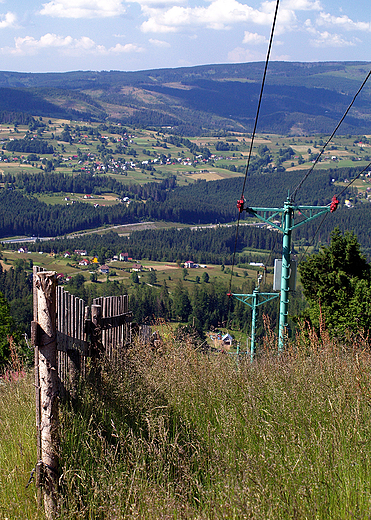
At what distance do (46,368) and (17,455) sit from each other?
59 centimetres

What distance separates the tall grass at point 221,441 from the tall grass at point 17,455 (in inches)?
8.1

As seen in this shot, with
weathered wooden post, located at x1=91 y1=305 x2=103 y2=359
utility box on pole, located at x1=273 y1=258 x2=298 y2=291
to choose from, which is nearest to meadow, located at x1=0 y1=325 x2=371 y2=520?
weathered wooden post, located at x1=91 y1=305 x2=103 y2=359

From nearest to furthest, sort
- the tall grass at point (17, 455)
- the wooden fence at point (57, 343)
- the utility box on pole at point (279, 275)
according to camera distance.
Result: the tall grass at point (17, 455), the wooden fence at point (57, 343), the utility box on pole at point (279, 275)

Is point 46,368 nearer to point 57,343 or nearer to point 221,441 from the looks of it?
point 57,343

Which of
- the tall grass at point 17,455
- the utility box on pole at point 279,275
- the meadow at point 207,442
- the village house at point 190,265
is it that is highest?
the meadow at point 207,442

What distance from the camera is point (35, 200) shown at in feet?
547

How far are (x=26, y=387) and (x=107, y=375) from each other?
26.6 inches

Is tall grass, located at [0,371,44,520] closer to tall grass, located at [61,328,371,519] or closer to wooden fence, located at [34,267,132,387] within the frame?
tall grass, located at [61,328,371,519]

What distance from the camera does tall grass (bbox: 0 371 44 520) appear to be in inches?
105

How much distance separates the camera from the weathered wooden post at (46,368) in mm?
2984

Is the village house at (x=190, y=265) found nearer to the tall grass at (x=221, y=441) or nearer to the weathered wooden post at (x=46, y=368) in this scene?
the tall grass at (x=221, y=441)

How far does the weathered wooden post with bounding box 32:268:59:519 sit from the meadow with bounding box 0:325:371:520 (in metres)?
0.12

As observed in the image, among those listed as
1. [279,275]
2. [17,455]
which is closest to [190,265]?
[279,275]

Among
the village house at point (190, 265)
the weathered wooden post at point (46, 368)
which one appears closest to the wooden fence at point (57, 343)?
the weathered wooden post at point (46, 368)
